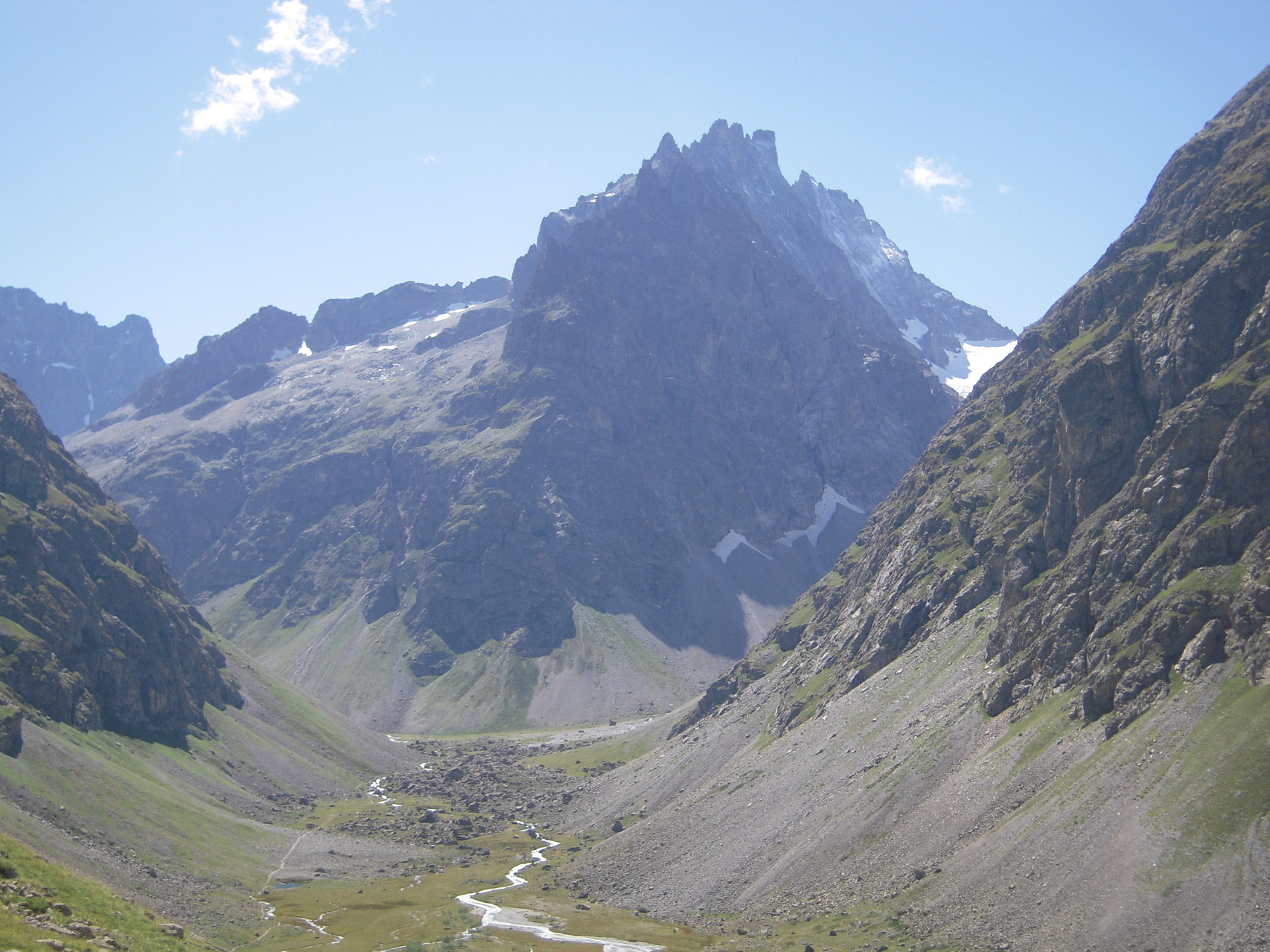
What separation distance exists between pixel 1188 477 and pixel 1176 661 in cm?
2180

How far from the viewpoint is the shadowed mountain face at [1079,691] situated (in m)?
74.8

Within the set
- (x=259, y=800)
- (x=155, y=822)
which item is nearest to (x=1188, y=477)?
(x=155, y=822)

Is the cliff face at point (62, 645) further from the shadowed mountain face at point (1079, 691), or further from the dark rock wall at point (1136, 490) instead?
the dark rock wall at point (1136, 490)

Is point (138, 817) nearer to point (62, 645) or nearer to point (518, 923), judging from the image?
point (62, 645)

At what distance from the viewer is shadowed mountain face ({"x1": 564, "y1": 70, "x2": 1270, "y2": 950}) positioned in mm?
74812

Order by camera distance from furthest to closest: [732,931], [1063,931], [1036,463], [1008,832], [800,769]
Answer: [1036,463] → [800,769] → [732,931] → [1008,832] → [1063,931]

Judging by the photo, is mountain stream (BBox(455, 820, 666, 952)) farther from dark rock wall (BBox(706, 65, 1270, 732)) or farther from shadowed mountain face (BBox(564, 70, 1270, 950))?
dark rock wall (BBox(706, 65, 1270, 732))

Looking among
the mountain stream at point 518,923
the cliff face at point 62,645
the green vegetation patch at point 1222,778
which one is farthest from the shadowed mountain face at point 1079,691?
the cliff face at point 62,645

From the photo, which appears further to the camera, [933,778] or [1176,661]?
[933,778]

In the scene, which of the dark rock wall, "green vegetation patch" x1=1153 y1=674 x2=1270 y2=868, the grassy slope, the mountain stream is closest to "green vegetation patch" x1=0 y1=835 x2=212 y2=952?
the mountain stream

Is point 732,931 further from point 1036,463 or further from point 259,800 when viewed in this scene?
point 259,800

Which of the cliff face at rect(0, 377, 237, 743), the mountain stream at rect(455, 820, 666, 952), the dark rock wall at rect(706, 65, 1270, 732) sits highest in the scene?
the cliff face at rect(0, 377, 237, 743)

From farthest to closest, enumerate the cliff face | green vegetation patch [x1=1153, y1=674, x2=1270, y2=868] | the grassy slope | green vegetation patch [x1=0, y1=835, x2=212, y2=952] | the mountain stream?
the cliff face, the grassy slope, the mountain stream, green vegetation patch [x1=1153, y1=674, x2=1270, y2=868], green vegetation patch [x1=0, y1=835, x2=212, y2=952]

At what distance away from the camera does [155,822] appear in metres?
140
